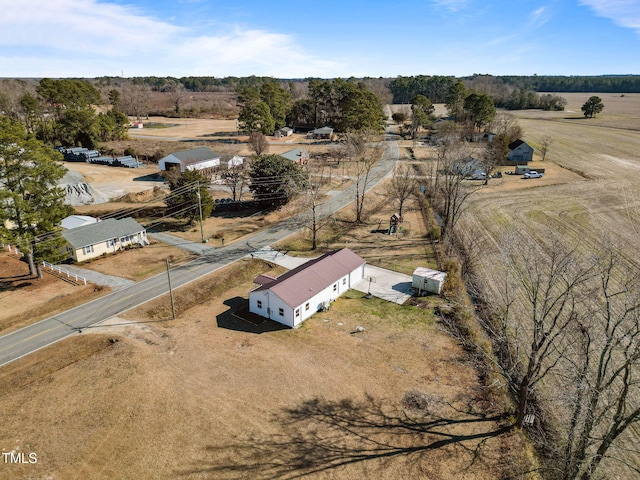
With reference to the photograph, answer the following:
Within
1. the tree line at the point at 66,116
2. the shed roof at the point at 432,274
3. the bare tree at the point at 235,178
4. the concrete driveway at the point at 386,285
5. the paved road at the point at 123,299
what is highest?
the tree line at the point at 66,116

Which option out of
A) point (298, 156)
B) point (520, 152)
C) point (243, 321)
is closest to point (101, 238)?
point (243, 321)

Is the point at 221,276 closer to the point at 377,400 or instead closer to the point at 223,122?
the point at 377,400

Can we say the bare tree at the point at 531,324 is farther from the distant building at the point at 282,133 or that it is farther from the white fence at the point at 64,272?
the distant building at the point at 282,133

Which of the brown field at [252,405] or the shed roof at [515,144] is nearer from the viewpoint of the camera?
the brown field at [252,405]

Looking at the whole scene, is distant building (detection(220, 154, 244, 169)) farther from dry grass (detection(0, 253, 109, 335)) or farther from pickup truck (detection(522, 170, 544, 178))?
pickup truck (detection(522, 170, 544, 178))

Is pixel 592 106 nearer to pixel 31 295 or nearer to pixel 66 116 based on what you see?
pixel 66 116

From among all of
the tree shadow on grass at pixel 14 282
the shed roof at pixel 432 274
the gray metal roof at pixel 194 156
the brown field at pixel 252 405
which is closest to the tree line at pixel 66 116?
the gray metal roof at pixel 194 156
